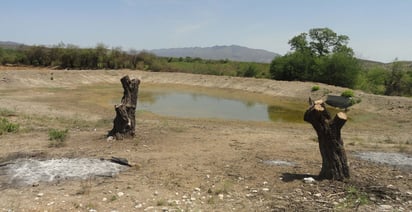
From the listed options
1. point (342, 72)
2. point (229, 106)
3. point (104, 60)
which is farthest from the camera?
point (104, 60)

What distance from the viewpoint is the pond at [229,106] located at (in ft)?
59.9

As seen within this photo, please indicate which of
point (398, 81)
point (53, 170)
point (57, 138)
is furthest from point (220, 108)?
point (398, 81)

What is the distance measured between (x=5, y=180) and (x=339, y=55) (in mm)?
27944

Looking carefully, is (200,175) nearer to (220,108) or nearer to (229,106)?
(220,108)

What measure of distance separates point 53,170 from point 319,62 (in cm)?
2777

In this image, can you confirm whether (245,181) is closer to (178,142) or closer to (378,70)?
(178,142)

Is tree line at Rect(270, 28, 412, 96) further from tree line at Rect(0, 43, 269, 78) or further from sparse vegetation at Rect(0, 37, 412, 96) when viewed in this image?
tree line at Rect(0, 43, 269, 78)

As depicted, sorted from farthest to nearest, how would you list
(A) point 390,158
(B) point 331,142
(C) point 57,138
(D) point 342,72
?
1. (D) point 342,72
2. (C) point 57,138
3. (A) point 390,158
4. (B) point 331,142

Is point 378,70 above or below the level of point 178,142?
above

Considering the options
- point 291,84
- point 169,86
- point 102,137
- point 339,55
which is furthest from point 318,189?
point 169,86

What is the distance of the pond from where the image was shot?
18266 millimetres

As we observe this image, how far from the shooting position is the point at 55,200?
17.9ft

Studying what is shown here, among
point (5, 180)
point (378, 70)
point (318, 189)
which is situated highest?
point (378, 70)

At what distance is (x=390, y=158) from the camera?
8.58 metres
